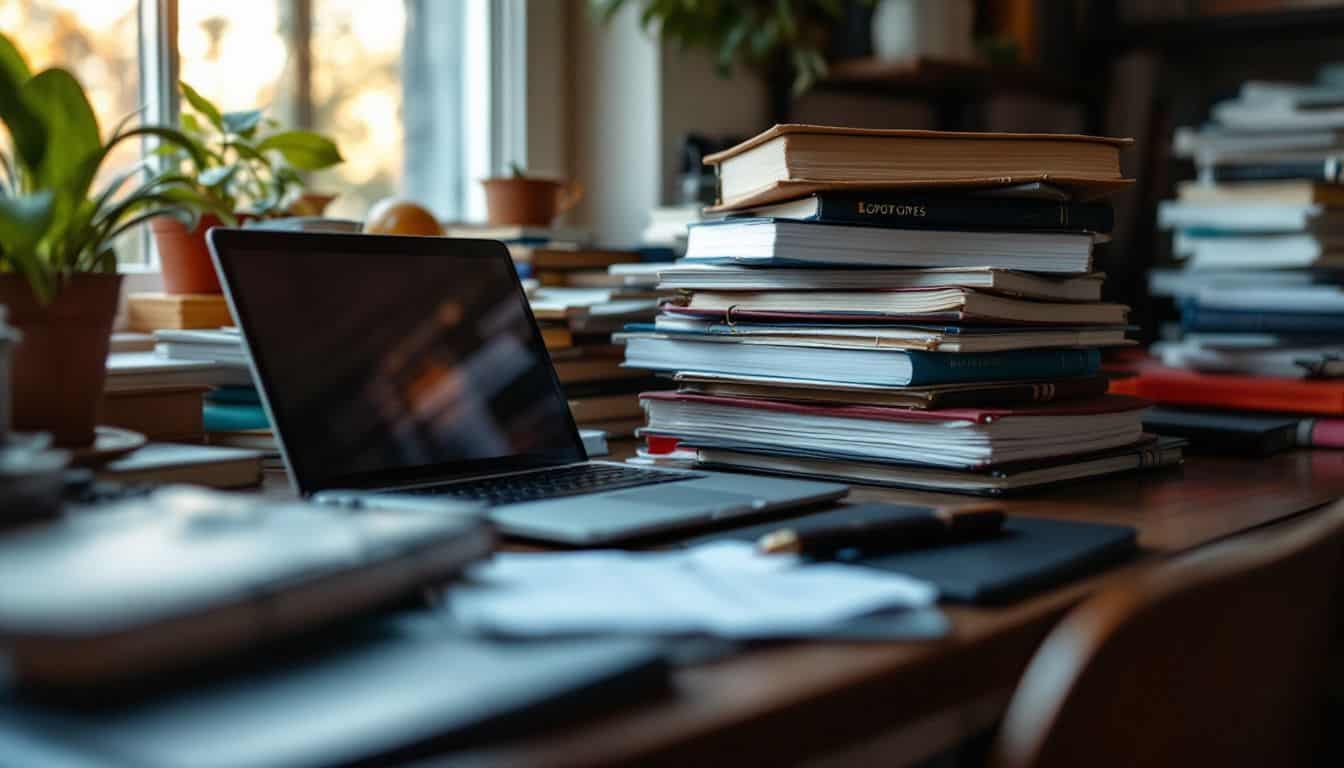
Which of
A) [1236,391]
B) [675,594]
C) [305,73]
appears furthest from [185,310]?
[1236,391]

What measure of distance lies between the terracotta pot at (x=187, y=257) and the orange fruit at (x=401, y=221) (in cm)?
15

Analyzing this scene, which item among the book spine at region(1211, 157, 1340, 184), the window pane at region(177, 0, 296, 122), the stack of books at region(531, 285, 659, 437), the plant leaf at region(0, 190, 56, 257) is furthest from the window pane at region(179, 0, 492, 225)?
the book spine at region(1211, 157, 1340, 184)

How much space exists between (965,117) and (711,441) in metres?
1.89

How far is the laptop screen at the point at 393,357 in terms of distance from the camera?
3.06 ft

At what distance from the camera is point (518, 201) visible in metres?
1.71

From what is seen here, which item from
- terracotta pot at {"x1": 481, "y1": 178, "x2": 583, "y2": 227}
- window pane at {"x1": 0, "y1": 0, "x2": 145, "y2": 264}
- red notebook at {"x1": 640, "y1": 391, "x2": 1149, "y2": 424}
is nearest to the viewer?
red notebook at {"x1": 640, "y1": 391, "x2": 1149, "y2": 424}

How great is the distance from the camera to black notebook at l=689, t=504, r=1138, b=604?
27.6 inches

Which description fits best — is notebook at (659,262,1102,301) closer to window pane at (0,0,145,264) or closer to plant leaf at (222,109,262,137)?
plant leaf at (222,109,262,137)

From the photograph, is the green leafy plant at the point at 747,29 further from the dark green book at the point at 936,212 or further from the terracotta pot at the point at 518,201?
the dark green book at the point at 936,212

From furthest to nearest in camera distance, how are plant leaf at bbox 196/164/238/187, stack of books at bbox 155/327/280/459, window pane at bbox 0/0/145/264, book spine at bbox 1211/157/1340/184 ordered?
1. book spine at bbox 1211/157/1340/184
2. window pane at bbox 0/0/145/264
3. plant leaf at bbox 196/164/238/187
4. stack of books at bbox 155/327/280/459

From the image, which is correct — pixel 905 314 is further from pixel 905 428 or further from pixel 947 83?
pixel 947 83

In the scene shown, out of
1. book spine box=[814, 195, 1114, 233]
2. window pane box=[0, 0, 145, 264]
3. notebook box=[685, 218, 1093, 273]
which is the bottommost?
notebook box=[685, 218, 1093, 273]

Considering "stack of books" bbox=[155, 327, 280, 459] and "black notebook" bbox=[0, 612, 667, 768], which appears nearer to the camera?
"black notebook" bbox=[0, 612, 667, 768]

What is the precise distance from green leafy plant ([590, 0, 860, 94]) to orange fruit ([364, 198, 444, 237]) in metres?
0.80
